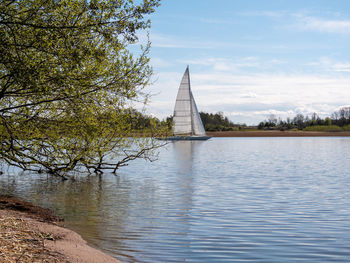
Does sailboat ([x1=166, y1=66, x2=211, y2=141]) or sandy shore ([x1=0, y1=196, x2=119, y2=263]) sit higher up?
sailboat ([x1=166, y1=66, x2=211, y2=141])

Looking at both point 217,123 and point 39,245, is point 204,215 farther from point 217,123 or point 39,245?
point 217,123

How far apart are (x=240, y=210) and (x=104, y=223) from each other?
19.8 feet

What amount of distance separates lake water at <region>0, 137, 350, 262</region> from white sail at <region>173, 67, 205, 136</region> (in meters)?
62.6

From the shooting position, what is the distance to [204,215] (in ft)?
54.3

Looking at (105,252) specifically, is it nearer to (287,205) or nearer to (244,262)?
(244,262)

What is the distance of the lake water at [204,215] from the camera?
37.6 ft

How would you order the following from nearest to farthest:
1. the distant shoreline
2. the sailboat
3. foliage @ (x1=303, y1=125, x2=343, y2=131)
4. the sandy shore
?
the sandy shore
the sailboat
the distant shoreline
foliage @ (x1=303, y1=125, x2=343, y2=131)

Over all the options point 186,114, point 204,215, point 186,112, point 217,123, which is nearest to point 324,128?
point 217,123

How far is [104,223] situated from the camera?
48.3 ft

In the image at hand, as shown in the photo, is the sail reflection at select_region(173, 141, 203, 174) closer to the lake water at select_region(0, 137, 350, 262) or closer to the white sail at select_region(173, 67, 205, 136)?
the lake water at select_region(0, 137, 350, 262)

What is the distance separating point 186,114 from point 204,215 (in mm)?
78818

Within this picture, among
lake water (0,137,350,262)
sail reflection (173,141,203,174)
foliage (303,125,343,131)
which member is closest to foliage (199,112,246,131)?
foliage (303,125,343,131)

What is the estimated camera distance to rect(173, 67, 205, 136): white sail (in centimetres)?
9081

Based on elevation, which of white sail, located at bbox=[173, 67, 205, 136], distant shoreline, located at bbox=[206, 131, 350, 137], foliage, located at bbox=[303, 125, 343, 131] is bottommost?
distant shoreline, located at bbox=[206, 131, 350, 137]
